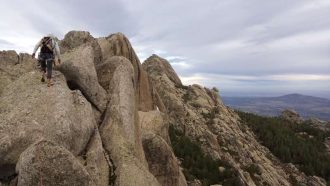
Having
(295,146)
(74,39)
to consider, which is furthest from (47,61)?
(295,146)

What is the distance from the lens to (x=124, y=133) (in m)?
33.0

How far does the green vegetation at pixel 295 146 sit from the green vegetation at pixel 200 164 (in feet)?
126

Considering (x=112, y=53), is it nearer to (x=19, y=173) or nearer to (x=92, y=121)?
(x=92, y=121)

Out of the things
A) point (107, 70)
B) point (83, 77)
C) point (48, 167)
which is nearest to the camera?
point (48, 167)

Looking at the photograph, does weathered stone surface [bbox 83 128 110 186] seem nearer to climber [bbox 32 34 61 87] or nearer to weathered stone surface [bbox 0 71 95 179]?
weathered stone surface [bbox 0 71 95 179]

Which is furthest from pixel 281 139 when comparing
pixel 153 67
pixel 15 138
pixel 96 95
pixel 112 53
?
pixel 15 138

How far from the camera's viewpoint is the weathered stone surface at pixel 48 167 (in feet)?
72.4

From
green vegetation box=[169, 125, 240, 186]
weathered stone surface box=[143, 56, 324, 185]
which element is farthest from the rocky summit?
weathered stone surface box=[143, 56, 324, 185]

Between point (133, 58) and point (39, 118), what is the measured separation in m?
26.7

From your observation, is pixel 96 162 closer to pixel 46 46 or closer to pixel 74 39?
pixel 46 46

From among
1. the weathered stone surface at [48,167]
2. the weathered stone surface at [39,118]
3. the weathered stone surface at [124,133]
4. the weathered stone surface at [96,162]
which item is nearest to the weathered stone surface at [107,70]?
the weathered stone surface at [124,133]

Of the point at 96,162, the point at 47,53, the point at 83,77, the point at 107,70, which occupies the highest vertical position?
the point at 47,53

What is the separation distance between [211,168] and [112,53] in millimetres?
42412

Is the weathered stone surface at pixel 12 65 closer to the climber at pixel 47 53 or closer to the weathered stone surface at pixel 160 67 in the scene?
the climber at pixel 47 53
